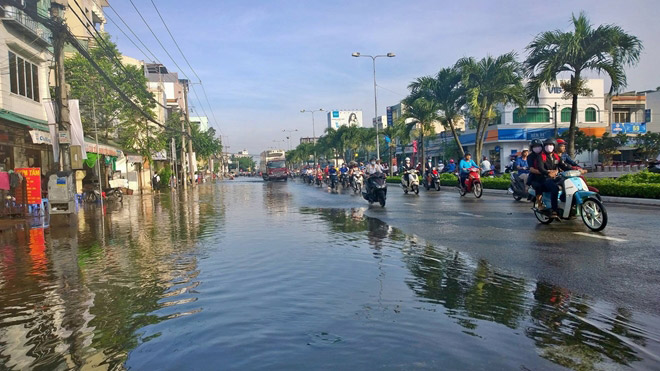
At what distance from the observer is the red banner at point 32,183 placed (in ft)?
56.0

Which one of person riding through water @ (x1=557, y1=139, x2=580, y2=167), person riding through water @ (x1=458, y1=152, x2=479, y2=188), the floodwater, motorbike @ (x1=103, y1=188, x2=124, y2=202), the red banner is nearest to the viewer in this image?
the floodwater

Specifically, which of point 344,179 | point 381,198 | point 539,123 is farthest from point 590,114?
point 381,198

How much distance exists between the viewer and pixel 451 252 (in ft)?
25.8

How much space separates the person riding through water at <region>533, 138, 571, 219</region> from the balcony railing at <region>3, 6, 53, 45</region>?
17.4 m

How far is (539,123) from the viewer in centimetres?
5172

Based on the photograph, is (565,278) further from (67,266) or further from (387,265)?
(67,266)

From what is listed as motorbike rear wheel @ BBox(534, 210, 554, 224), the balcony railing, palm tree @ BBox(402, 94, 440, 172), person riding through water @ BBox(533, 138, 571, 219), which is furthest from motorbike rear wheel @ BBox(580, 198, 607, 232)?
palm tree @ BBox(402, 94, 440, 172)

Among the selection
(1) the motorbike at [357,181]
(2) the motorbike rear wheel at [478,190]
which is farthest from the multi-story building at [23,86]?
(2) the motorbike rear wheel at [478,190]

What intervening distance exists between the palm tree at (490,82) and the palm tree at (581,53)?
31.2ft

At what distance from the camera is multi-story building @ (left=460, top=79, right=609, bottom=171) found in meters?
50.3

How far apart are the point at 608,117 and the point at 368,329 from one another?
61.0 metres

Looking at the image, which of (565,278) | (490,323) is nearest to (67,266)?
(490,323)

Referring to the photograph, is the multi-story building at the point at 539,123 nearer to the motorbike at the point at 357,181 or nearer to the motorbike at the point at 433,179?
the motorbike at the point at 433,179

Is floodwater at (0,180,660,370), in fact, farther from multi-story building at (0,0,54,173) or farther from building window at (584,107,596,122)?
building window at (584,107,596,122)
